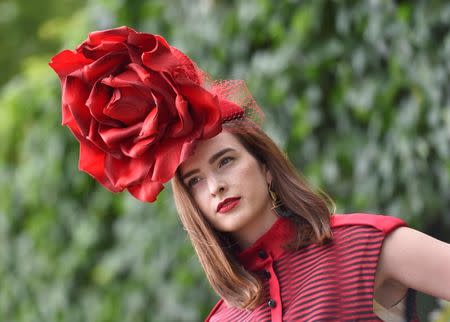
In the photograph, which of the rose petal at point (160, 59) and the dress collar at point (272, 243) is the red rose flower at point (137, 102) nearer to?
the rose petal at point (160, 59)

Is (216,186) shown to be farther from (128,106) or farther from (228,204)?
(128,106)

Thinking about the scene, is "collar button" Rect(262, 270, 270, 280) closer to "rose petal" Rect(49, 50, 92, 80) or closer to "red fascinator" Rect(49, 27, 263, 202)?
"red fascinator" Rect(49, 27, 263, 202)

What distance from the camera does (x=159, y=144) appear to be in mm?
2029

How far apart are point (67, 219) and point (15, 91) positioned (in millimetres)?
802

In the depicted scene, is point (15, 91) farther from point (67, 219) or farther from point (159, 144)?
point (159, 144)

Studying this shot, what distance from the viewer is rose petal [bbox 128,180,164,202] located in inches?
79.8

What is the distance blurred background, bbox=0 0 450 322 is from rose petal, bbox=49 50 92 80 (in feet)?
3.04

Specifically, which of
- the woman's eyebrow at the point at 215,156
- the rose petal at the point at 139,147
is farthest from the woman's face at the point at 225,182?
the rose petal at the point at 139,147

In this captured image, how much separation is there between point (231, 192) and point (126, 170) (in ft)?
0.80

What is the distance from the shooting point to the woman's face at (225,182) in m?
2.04

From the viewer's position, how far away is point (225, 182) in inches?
79.8

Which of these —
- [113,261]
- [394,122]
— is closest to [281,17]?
[394,122]

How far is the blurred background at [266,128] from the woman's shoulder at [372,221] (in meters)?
0.19

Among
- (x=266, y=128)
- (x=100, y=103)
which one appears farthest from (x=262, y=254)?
(x=266, y=128)
